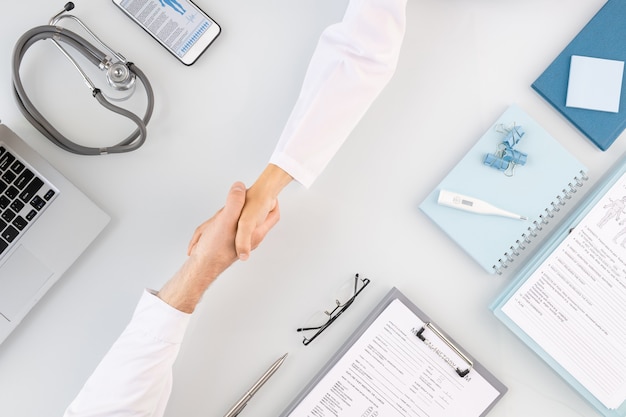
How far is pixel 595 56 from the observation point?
3.24 feet

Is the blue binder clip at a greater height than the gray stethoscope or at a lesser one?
greater

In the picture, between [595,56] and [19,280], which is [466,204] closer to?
[595,56]

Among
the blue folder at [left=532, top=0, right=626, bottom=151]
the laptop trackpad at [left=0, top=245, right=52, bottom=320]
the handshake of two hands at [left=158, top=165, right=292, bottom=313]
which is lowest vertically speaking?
the laptop trackpad at [left=0, top=245, right=52, bottom=320]

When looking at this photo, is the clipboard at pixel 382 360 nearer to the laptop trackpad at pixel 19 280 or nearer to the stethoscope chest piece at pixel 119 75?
the laptop trackpad at pixel 19 280

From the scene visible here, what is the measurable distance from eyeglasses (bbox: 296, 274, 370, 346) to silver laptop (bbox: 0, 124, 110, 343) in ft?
1.24

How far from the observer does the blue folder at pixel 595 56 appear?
0.98 m

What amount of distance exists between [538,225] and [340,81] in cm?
40

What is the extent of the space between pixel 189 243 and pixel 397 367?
0.40m

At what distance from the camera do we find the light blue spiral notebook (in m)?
0.97

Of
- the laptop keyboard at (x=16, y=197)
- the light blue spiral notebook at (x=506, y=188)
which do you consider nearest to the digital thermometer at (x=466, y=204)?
the light blue spiral notebook at (x=506, y=188)

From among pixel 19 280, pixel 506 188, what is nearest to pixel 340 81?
pixel 506 188

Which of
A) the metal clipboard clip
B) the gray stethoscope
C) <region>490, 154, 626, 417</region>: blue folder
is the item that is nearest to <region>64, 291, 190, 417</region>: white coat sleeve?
the gray stethoscope

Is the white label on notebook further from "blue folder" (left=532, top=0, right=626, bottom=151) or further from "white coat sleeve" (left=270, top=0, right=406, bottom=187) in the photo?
"white coat sleeve" (left=270, top=0, right=406, bottom=187)

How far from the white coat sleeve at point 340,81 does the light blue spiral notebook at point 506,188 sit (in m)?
0.20
